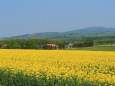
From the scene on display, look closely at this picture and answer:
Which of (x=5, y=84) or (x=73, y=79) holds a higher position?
(x=73, y=79)

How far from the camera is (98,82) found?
603 cm

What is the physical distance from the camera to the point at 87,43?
7675cm

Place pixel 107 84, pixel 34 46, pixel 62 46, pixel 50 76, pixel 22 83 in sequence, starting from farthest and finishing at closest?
1. pixel 62 46
2. pixel 34 46
3. pixel 22 83
4. pixel 50 76
5. pixel 107 84

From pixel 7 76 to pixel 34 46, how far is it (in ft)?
177

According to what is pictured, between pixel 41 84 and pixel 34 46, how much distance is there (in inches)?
2177

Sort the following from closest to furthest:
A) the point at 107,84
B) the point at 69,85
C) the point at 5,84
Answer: the point at 107,84, the point at 69,85, the point at 5,84

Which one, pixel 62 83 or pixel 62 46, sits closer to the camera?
pixel 62 83

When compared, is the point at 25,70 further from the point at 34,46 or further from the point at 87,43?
the point at 87,43

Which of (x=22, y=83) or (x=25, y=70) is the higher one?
(x=25, y=70)

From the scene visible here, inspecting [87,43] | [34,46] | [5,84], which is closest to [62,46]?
[87,43]

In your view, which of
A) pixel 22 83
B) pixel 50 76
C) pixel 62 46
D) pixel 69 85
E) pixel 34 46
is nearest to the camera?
pixel 69 85

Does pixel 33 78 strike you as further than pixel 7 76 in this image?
No

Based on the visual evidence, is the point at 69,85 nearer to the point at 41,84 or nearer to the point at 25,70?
the point at 41,84

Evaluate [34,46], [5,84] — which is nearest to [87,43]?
[34,46]
